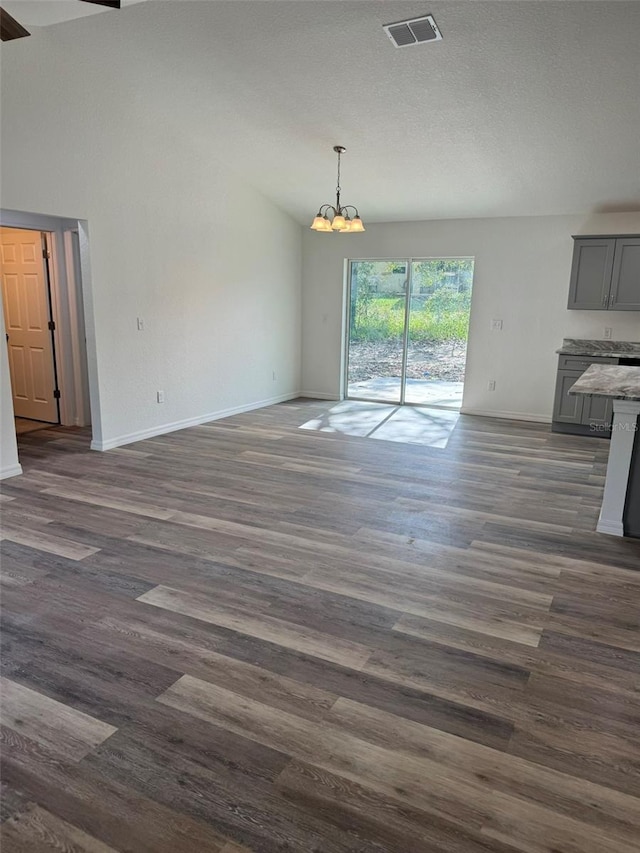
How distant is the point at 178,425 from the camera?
614 cm

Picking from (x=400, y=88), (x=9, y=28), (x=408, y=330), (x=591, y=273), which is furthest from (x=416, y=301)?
(x=9, y=28)

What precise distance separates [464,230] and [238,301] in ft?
9.59

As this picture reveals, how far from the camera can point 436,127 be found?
483 cm

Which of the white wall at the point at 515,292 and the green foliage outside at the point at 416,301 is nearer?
the white wall at the point at 515,292

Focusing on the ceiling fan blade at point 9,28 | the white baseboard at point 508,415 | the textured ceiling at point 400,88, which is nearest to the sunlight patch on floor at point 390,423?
the white baseboard at point 508,415

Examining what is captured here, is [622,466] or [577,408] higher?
[622,466]

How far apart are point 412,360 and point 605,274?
255cm

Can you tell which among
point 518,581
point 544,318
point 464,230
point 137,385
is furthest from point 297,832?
point 464,230

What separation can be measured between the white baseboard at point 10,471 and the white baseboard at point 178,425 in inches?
32.2

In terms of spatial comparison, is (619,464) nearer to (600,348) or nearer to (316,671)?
(316,671)

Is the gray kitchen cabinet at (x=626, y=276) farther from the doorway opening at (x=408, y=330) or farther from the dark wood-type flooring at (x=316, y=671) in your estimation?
the dark wood-type flooring at (x=316, y=671)

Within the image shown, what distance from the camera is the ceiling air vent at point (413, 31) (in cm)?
348

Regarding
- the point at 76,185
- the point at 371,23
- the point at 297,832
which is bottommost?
the point at 297,832

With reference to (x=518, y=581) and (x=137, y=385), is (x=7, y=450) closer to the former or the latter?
(x=137, y=385)
